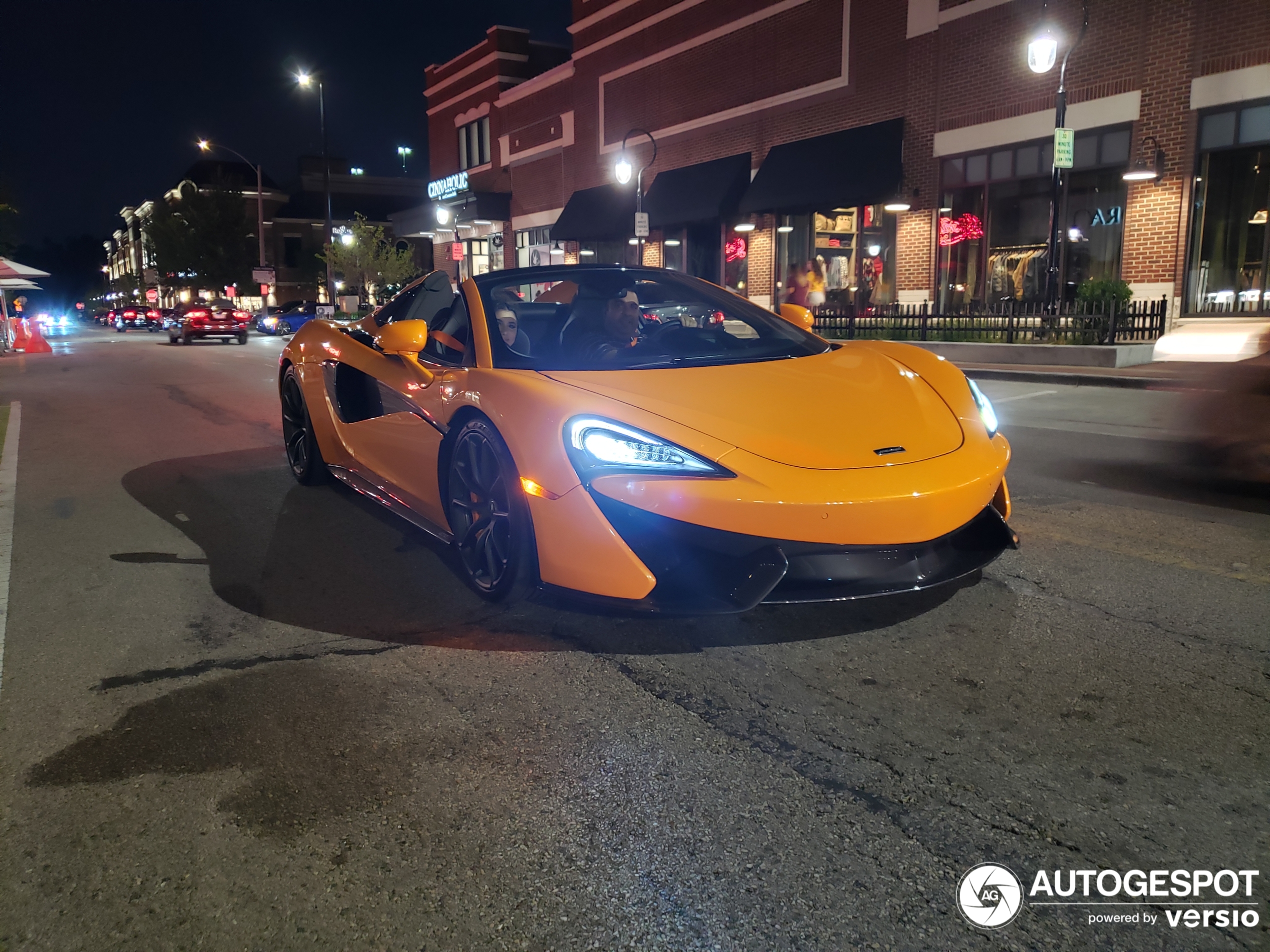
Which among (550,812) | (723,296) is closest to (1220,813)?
(550,812)

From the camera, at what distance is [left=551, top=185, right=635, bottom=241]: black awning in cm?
3212

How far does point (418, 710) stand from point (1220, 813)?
2292mm

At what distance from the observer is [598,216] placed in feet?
110

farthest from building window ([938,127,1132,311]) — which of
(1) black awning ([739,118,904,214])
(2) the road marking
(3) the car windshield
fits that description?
(3) the car windshield

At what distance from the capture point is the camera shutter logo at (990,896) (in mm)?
2025

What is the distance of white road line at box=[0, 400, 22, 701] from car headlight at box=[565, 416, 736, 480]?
225 cm

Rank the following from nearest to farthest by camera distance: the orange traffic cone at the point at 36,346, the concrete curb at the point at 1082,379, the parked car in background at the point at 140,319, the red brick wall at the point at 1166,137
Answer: the concrete curb at the point at 1082,379
the red brick wall at the point at 1166,137
the orange traffic cone at the point at 36,346
the parked car in background at the point at 140,319

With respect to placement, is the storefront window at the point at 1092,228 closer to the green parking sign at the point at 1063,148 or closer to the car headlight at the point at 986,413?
the green parking sign at the point at 1063,148

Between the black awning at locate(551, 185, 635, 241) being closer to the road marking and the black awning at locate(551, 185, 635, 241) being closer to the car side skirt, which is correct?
the road marking

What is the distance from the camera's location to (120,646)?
12.6ft

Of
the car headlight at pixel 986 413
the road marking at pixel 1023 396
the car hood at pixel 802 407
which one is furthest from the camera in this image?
the road marking at pixel 1023 396

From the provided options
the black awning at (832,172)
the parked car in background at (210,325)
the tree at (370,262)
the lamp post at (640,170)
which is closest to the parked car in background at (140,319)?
the tree at (370,262)

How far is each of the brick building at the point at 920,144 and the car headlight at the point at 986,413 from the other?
11.9m

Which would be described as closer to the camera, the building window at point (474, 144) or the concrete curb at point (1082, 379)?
the concrete curb at point (1082, 379)
